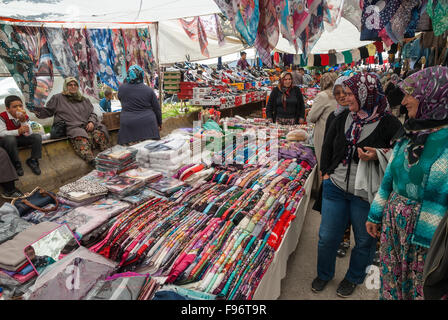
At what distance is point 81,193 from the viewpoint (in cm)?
215

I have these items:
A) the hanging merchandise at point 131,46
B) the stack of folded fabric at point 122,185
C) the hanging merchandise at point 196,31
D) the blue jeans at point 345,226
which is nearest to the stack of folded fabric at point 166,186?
the stack of folded fabric at point 122,185

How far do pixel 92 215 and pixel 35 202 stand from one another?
0.51 metres

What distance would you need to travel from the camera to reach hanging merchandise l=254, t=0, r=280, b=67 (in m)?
2.38

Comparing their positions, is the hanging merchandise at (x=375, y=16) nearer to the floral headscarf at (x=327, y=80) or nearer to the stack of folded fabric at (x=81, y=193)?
the floral headscarf at (x=327, y=80)

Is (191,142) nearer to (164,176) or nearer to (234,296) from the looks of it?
(164,176)

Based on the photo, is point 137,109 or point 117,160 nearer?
point 117,160

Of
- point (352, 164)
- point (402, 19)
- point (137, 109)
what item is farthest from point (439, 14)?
point (137, 109)

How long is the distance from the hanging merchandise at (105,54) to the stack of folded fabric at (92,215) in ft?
11.4

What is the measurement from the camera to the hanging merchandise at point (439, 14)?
162cm

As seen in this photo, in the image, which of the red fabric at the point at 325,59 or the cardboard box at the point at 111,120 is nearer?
the cardboard box at the point at 111,120

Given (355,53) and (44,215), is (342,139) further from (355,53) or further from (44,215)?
(355,53)

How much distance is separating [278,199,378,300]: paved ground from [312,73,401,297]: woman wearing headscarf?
0.26 feet

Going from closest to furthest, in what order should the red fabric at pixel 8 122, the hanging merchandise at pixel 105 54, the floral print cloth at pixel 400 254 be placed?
the floral print cloth at pixel 400 254 < the red fabric at pixel 8 122 < the hanging merchandise at pixel 105 54

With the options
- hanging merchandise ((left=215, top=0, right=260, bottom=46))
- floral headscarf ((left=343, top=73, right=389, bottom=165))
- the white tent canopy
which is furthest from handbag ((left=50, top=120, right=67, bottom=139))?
floral headscarf ((left=343, top=73, right=389, bottom=165))
